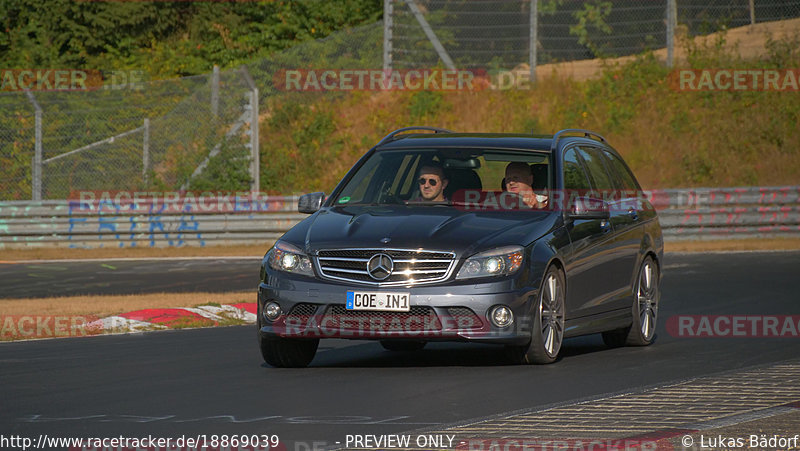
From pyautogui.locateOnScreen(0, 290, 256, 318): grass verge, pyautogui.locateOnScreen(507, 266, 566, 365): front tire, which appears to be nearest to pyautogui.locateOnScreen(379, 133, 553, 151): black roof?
pyautogui.locateOnScreen(507, 266, 566, 365): front tire

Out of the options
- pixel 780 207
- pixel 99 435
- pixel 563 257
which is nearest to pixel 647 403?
pixel 563 257

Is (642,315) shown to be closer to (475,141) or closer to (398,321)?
(475,141)

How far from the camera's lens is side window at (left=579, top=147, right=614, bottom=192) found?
38.7 feet

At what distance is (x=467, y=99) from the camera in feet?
111

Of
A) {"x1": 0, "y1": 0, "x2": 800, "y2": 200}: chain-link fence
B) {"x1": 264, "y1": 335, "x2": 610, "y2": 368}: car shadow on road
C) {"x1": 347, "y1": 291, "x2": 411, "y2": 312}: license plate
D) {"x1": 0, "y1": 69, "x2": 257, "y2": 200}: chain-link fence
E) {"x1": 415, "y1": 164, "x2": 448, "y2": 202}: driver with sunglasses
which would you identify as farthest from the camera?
{"x1": 0, "y1": 0, "x2": 800, "y2": 200}: chain-link fence

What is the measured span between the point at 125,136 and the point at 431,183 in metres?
18.3

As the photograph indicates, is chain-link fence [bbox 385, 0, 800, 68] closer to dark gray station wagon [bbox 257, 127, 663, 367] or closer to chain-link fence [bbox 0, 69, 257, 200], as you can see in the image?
chain-link fence [bbox 0, 69, 257, 200]

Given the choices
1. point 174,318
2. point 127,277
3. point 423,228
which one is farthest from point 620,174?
point 127,277

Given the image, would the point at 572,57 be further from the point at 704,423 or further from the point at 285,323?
the point at 704,423

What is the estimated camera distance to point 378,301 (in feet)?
30.9

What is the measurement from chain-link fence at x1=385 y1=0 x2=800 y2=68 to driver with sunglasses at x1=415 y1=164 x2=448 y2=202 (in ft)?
69.4

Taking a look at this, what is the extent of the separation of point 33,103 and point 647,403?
2083 cm

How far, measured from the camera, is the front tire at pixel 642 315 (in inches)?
468

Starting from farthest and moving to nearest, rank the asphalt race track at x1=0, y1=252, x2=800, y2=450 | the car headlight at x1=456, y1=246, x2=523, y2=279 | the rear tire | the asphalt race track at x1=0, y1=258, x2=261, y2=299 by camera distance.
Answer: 1. the asphalt race track at x1=0, y1=258, x2=261, y2=299
2. the rear tire
3. the car headlight at x1=456, y1=246, x2=523, y2=279
4. the asphalt race track at x1=0, y1=252, x2=800, y2=450
